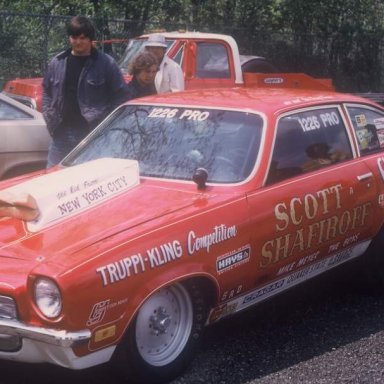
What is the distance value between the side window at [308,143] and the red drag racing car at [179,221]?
0.01 m

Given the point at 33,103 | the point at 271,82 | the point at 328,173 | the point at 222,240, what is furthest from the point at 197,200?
the point at 271,82

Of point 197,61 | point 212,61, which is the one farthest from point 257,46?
point 197,61

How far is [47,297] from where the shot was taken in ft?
12.9

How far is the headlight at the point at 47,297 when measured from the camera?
3.91m

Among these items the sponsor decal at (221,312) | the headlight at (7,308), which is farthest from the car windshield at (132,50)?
the headlight at (7,308)

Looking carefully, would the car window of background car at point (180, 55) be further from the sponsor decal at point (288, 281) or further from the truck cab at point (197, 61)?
the sponsor decal at point (288, 281)

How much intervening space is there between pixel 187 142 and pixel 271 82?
787cm

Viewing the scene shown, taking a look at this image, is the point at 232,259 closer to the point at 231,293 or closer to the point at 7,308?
the point at 231,293

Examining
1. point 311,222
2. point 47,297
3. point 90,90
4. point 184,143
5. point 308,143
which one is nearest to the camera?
point 47,297

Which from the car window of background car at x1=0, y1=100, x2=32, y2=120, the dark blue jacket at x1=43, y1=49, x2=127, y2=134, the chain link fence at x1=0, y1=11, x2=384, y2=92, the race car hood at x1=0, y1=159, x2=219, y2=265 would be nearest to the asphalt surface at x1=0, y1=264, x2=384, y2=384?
the race car hood at x1=0, y1=159, x2=219, y2=265

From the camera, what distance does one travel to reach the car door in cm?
489

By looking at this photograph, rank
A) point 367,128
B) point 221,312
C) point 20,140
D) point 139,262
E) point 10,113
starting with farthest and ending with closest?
point 10,113
point 20,140
point 367,128
point 221,312
point 139,262

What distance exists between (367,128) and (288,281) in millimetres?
1442

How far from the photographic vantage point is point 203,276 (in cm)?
443
